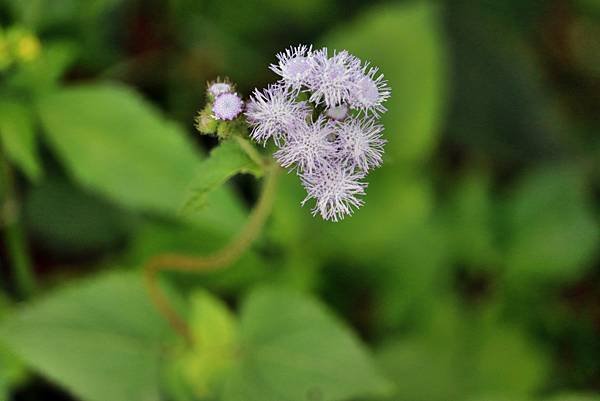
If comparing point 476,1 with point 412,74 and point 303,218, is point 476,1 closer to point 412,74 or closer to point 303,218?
point 412,74

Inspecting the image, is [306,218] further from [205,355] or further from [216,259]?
[216,259]

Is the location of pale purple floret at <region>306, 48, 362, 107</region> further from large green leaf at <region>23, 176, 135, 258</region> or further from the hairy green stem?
large green leaf at <region>23, 176, 135, 258</region>

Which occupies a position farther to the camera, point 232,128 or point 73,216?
point 73,216

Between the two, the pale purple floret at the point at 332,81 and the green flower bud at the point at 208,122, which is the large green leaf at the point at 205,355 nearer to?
the green flower bud at the point at 208,122

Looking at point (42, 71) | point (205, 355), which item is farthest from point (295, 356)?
point (42, 71)

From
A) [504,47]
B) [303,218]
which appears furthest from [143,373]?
[504,47]

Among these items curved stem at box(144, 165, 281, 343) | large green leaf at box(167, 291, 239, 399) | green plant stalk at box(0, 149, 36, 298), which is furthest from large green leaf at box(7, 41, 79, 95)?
large green leaf at box(167, 291, 239, 399)
